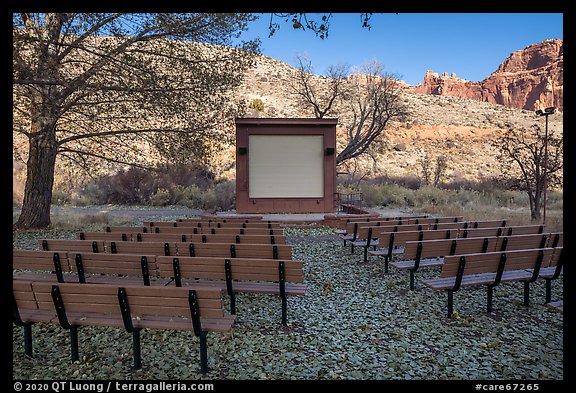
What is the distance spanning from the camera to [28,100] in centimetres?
1128

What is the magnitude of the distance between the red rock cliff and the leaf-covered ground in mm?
86667

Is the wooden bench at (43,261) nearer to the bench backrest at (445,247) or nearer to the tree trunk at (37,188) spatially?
the bench backrest at (445,247)

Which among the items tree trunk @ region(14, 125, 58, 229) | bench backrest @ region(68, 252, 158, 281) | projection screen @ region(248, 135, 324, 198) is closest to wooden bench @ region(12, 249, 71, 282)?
bench backrest @ region(68, 252, 158, 281)

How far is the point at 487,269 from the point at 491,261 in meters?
0.11

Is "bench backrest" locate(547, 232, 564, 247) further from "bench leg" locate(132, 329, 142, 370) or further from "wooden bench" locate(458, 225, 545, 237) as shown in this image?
"bench leg" locate(132, 329, 142, 370)

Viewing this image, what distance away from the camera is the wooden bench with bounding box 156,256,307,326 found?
14.8ft

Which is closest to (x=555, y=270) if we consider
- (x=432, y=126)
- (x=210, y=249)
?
(x=210, y=249)

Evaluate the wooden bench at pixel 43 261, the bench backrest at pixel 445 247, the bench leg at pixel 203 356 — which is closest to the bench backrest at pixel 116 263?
the wooden bench at pixel 43 261

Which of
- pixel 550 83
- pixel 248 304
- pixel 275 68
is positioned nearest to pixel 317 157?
pixel 248 304

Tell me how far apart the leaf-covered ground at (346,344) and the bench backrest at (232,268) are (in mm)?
589

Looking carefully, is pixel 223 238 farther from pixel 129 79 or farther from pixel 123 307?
pixel 129 79
